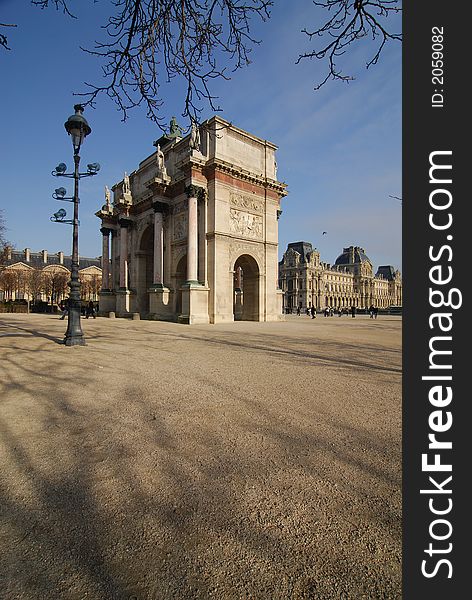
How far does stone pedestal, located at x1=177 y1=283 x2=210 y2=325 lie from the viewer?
66.7ft

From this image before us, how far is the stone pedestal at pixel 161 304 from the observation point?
949 inches

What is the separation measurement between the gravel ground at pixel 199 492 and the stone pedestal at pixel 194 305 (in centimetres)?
1562

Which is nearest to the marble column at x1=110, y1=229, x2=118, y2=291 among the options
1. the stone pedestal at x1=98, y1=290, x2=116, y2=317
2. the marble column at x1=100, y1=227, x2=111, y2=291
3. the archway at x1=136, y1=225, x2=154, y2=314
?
the marble column at x1=100, y1=227, x2=111, y2=291

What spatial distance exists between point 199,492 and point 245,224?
23.1 metres

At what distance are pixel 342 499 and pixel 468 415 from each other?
37.9 inches

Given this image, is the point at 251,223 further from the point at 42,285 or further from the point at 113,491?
the point at 42,285

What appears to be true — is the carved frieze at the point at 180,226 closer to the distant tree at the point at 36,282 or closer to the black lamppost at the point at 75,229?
the black lamppost at the point at 75,229

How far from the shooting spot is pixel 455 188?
197 cm

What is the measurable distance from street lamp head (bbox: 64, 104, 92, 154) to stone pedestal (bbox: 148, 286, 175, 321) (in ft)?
49.4

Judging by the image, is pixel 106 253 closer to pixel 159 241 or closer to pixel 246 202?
pixel 159 241

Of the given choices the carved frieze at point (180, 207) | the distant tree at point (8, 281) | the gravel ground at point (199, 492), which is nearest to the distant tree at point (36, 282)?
the distant tree at point (8, 281)

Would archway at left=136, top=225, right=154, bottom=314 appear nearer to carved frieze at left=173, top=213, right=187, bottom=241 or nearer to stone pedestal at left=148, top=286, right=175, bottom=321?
carved frieze at left=173, top=213, right=187, bottom=241

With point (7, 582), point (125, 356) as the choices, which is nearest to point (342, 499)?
point (7, 582)

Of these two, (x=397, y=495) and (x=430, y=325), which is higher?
(x=430, y=325)
